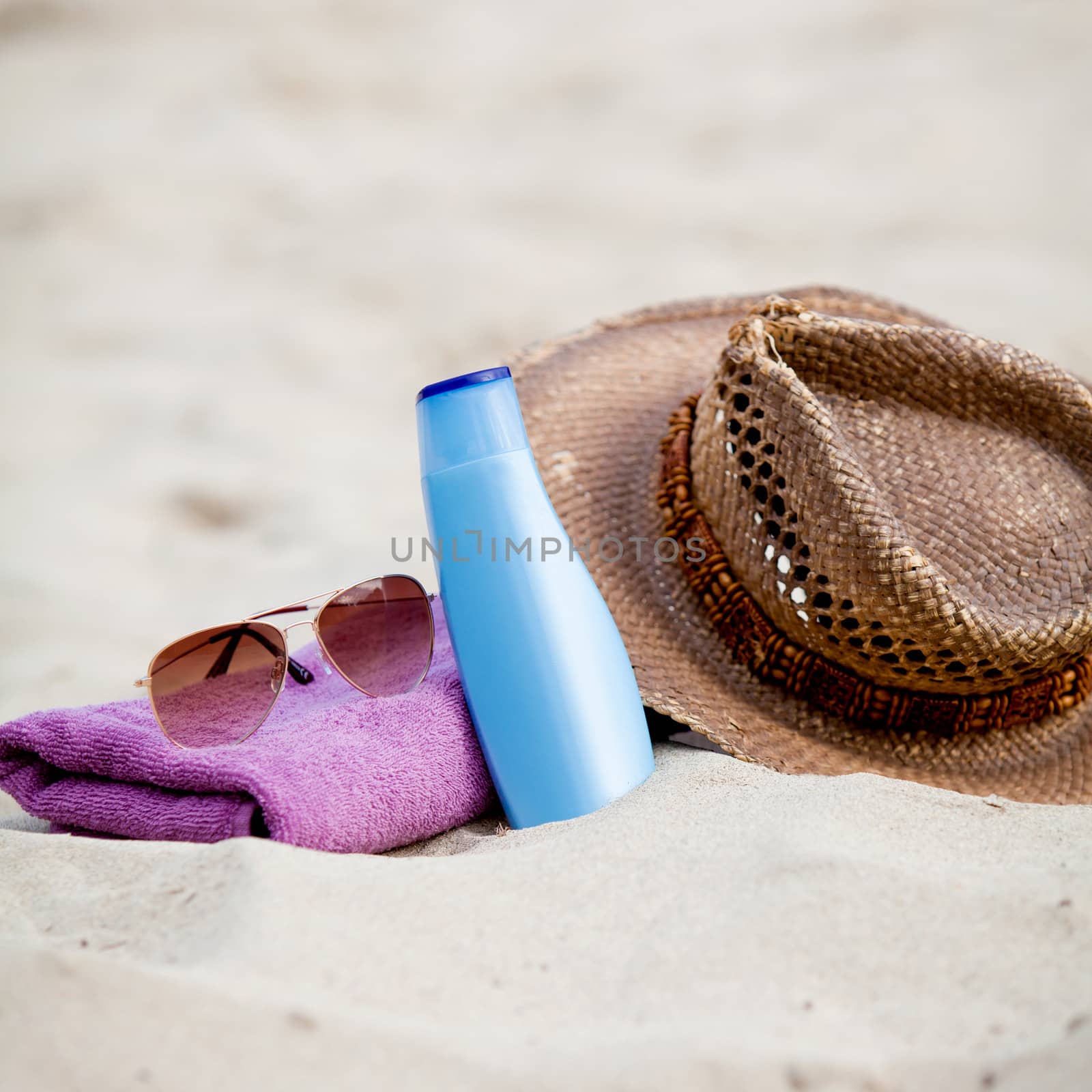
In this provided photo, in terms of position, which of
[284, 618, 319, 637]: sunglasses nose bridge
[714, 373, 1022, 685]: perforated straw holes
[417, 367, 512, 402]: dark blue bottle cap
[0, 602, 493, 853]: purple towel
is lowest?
[0, 602, 493, 853]: purple towel

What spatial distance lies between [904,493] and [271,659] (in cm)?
50

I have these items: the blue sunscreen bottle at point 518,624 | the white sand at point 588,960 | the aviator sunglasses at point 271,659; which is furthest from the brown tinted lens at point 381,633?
the white sand at point 588,960

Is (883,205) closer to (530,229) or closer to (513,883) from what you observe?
(530,229)

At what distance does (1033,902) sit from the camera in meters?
0.41

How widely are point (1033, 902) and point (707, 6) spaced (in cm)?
211

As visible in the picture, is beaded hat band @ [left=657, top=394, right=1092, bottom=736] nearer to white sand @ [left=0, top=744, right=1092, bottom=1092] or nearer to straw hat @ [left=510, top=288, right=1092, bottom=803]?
straw hat @ [left=510, top=288, right=1092, bottom=803]

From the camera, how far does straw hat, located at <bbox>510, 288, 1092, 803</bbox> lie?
0.64 metres

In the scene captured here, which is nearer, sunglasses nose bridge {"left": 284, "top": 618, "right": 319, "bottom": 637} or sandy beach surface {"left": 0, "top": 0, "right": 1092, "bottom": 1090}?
sandy beach surface {"left": 0, "top": 0, "right": 1092, "bottom": 1090}

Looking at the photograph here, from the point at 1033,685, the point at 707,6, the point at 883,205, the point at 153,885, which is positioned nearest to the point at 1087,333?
the point at 883,205

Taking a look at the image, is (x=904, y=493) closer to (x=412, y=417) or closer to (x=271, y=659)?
(x=271, y=659)

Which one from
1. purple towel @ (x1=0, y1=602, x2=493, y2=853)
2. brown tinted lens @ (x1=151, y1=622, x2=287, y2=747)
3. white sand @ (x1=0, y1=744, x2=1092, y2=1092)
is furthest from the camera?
brown tinted lens @ (x1=151, y1=622, x2=287, y2=747)

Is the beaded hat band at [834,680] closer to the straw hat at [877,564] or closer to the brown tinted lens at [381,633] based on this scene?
the straw hat at [877,564]

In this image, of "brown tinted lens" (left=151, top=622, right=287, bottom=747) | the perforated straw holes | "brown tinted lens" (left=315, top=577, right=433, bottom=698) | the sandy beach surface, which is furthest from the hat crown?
"brown tinted lens" (left=151, top=622, right=287, bottom=747)

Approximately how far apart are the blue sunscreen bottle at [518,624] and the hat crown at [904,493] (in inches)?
5.9
